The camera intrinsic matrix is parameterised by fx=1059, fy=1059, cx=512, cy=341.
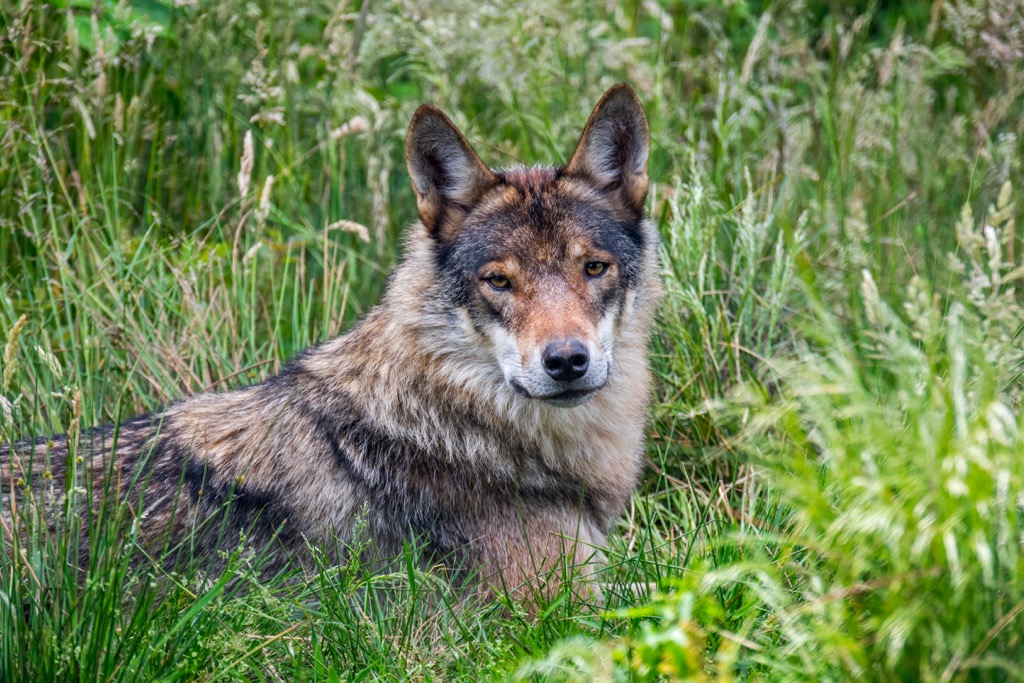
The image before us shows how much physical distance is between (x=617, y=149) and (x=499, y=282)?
0.76 m

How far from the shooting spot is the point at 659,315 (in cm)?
468

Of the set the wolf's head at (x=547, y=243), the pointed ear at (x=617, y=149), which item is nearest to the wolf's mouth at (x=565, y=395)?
the wolf's head at (x=547, y=243)

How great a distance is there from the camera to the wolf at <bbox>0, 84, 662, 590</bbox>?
3541 mm

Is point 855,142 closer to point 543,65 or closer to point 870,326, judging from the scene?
point 870,326

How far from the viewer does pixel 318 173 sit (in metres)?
5.98

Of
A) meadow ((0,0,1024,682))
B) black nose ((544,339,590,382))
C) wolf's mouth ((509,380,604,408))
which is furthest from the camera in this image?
wolf's mouth ((509,380,604,408))

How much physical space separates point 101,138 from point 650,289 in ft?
9.39

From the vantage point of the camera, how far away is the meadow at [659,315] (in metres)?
2.06

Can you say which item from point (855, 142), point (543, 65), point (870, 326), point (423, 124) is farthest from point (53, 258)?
point (855, 142)

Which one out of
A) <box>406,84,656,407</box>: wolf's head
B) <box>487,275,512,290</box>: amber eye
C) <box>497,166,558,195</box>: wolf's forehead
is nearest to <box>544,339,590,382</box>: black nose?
<box>406,84,656,407</box>: wolf's head

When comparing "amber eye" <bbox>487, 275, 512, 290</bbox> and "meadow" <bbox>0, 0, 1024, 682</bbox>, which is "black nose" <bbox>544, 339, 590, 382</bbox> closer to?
"amber eye" <bbox>487, 275, 512, 290</bbox>

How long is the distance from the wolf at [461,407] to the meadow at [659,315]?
213 mm

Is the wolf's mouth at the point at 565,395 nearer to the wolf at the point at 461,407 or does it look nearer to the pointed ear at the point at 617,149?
the wolf at the point at 461,407

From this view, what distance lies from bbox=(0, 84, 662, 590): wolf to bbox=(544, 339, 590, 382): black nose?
14 mm
